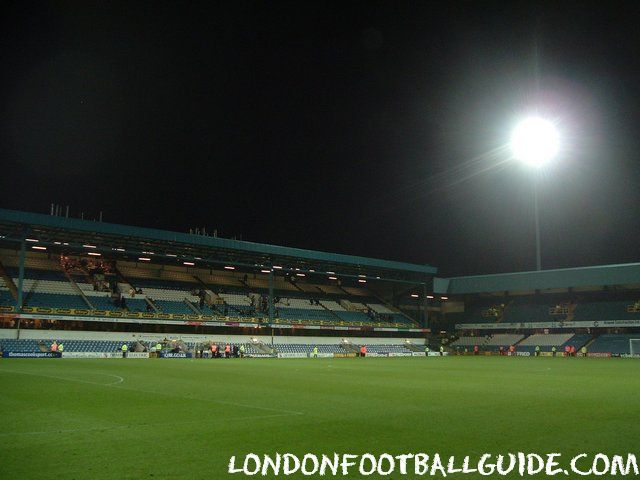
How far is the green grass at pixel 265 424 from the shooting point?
8.01 metres

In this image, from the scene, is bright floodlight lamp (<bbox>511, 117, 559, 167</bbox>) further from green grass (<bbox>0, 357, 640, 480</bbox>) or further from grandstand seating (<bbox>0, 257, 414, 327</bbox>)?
green grass (<bbox>0, 357, 640, 480</bbox>)

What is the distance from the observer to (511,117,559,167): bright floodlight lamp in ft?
147

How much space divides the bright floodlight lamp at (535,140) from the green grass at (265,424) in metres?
29.6

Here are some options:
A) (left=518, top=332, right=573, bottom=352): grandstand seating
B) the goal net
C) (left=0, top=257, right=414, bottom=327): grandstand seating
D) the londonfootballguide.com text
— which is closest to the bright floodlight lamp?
the goal net

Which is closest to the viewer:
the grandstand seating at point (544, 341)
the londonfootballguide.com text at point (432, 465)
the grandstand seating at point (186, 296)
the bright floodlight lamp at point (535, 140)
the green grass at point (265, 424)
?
the londonfootballguide.com text at point (432, 465)

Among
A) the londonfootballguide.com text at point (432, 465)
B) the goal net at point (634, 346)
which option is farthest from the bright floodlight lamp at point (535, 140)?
the londonfootballguide.com text at point (432, 465)

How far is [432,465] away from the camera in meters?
7.71

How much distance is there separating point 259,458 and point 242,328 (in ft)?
176

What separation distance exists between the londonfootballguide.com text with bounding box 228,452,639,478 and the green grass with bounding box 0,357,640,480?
0.99 feet

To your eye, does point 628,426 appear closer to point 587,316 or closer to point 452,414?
point 452,414

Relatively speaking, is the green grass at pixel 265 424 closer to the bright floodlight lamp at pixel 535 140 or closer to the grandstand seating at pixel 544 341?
the bright floodlight lamp at pixel 535 140

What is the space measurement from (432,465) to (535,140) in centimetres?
4211

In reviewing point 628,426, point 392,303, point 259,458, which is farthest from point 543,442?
point 392,303

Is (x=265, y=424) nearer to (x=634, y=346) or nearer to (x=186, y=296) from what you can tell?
Answer: (x=186, y=296)
